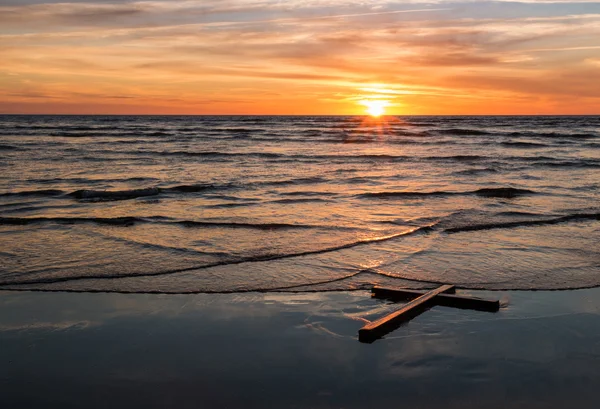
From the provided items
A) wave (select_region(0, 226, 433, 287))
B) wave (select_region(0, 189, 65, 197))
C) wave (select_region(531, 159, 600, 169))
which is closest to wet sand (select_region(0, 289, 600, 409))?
wave (select_region(0, 226, 433, 287))

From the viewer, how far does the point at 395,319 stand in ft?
16.7

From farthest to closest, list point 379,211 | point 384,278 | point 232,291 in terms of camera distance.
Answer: point 379,211 < point 384,278 < point 232,291

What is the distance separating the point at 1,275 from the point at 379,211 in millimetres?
7437

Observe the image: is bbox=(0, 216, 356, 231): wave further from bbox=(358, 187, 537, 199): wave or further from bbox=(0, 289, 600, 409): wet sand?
bbox=(358, 187, 537, 199): wave

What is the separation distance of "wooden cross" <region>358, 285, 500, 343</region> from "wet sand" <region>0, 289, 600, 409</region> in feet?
0.25

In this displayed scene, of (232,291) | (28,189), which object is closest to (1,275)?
(232,291)

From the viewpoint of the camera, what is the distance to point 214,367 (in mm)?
4355

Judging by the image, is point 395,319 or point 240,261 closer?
point 395,319

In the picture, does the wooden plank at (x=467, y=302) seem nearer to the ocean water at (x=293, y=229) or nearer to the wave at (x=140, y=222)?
the ocean water at (x=293, y=229)

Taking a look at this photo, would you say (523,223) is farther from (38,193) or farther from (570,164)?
(570,164)

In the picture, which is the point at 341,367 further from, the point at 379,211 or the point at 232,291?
the point at 379,211

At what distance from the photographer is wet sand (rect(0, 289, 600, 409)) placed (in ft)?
12.8

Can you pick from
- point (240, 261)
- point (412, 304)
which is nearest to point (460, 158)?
point (240, 261)

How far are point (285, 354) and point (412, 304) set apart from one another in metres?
1.44
